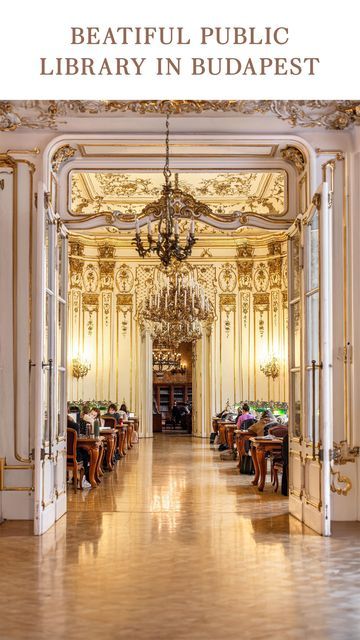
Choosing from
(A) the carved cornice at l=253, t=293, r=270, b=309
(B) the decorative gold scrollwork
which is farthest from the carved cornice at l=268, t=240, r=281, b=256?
(B) the decorative gold scrollwork

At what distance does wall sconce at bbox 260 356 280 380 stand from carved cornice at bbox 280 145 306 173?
11401mm

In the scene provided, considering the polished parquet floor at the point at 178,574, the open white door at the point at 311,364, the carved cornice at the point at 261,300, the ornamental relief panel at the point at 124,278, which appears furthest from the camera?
the ornamental relief panel at the point at 124,278

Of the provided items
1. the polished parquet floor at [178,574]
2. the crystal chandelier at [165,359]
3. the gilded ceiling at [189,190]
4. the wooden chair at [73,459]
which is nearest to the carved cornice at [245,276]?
the gilded ceiling at [189,190]

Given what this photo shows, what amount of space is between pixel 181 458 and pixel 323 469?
931 centimetres

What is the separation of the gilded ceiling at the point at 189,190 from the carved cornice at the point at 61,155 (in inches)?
259

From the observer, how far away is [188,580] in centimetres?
646

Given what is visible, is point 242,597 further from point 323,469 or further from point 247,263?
point 247,263

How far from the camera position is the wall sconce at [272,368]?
69.1 feet

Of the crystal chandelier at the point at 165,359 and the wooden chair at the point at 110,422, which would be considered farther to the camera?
the crystal chandelier at the point at 165,359

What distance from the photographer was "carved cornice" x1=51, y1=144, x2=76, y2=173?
9724 mm

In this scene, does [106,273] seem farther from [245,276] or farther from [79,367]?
[245,276]

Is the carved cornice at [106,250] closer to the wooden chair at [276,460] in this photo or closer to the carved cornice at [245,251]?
the carved cornice at [245,251]
